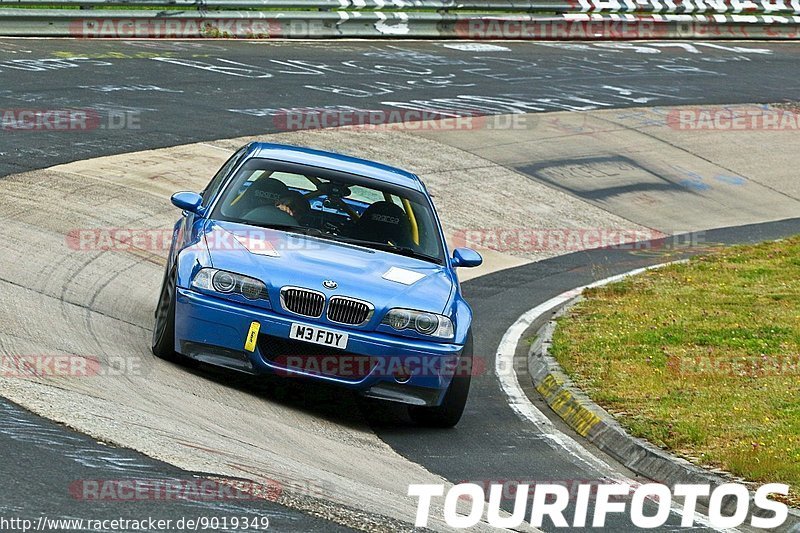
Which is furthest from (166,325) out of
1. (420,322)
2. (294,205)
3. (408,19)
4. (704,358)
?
(408,19)

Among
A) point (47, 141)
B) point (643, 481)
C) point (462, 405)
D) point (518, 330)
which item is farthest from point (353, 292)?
point (47, 141)

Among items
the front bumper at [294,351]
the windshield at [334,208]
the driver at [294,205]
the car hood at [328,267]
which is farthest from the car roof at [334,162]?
the front bumper at [294,351]

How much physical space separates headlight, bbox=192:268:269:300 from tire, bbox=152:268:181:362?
25 cm

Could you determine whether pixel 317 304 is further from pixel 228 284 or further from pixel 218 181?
pixel 218 181

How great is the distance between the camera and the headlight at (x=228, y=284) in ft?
28.1

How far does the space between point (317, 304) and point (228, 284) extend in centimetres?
59

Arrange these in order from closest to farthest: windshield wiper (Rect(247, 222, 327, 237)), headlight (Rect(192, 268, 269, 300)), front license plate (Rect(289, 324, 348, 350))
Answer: front license plate (Rect(289, 324, 348, 350)), headlight (Rect(192, 268, 269, 300)), windshield wiper (Rect(247, 222, 327, 237))

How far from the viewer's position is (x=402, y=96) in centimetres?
2338

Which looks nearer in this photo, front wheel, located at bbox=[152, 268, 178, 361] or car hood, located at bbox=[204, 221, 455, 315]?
car hood, located at bbox=[204, 221, 455, 315]

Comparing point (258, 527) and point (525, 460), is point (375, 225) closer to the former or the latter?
point (525, 460)

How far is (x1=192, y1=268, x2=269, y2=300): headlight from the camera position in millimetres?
8570

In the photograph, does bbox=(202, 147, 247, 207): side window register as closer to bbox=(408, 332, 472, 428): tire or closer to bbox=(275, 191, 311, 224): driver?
bbox=(275, 191, 311, 224): driver

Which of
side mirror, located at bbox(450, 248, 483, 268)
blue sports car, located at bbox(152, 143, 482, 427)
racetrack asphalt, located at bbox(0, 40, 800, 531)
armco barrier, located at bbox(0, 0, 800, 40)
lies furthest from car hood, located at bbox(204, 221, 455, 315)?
armco barrier, located at bbox(0, 0, 800, 40)

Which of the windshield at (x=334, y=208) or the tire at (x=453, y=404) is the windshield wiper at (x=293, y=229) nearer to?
the windshield at (x=334, y=208)
